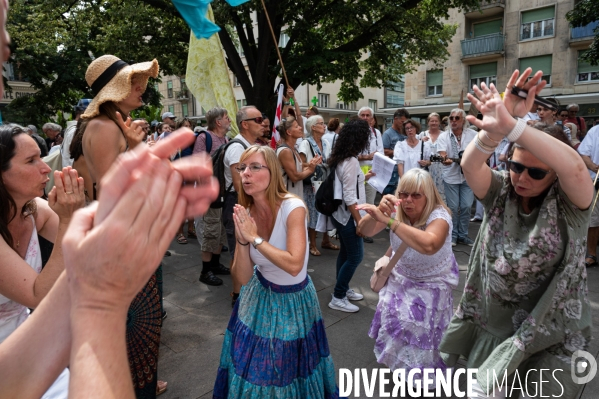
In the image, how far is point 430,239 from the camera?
2.70m

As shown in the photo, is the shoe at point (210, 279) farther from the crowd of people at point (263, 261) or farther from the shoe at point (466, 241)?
the shoe at point (466, 241)

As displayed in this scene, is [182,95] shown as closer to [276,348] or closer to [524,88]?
[276,348]

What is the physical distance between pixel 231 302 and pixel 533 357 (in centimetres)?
306

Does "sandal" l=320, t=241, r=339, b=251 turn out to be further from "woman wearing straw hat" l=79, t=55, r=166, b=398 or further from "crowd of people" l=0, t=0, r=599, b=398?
"woman wearing straw hat" l=79, t=55, r=166, b=398

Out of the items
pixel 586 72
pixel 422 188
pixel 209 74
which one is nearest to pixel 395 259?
pixel 422 188

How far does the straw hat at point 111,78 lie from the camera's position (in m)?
2.30

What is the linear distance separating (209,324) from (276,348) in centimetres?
179

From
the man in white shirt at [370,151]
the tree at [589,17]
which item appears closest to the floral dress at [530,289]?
the man in white shirt at [370,151]

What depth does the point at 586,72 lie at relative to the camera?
840 inches

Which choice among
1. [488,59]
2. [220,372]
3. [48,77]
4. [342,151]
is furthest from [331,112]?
[220,372]

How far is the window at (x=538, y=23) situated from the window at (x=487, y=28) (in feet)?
4.53

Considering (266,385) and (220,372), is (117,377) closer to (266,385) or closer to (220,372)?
(266,385)

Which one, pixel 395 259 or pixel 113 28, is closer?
pixel 395 259

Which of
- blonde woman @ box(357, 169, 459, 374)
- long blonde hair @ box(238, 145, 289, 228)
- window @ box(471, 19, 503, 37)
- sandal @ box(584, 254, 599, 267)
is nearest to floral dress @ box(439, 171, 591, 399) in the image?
blonde woman @ box(357, 169, 459, 374)
